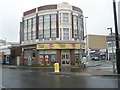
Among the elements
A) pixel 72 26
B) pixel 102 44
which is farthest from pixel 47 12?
pixel 102 44

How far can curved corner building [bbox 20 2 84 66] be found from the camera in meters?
32.2

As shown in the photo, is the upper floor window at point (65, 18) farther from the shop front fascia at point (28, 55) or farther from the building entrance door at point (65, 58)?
the shop front fascia at point (28, 55)

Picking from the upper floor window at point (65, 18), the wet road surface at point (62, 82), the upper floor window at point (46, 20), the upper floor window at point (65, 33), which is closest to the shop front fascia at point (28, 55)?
the upper floor window at point (46, 20)

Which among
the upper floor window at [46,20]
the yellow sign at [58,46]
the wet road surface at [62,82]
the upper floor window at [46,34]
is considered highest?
the upper floor window at [46,20]

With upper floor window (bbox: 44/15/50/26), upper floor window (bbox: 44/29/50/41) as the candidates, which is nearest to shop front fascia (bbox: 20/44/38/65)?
upper floor window (bbox: 44/29/50/41)

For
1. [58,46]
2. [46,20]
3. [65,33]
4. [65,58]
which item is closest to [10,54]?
[46,20]

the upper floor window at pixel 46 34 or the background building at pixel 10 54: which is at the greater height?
the upper floor window at pixel 46 34

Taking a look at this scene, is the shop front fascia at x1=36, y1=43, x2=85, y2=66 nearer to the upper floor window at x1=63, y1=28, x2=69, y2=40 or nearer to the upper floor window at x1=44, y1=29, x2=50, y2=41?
the upper floor window at x1=63, y1=28, x2=69, y2=40

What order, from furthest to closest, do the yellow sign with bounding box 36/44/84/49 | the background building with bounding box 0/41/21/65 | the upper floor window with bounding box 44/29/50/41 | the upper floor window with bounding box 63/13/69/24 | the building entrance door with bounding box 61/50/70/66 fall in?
the background building with bounding box 0/41/21/65
the upper floor window with bounding box 44/29/50/41
the upper floor window with bounding box 63/13/69/24
the building entrance door with bounding box 61/50/70/66
the yellow sign with bounding box 36/44/84/49

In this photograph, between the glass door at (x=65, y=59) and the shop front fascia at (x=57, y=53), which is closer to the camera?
the shop front fascia at (x=57, y=53)

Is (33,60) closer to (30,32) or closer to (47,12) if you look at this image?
(30,32)

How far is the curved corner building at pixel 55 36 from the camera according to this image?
3219 centimetres

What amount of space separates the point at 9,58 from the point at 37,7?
49.0ft

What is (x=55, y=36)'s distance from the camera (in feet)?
108
